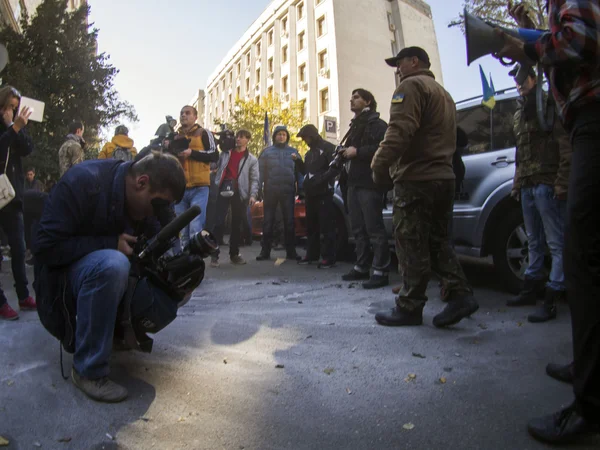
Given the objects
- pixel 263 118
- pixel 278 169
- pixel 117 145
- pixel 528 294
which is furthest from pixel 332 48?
pixel 528 294

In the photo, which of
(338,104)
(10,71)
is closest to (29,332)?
(10,71)

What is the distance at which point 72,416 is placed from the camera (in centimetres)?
204

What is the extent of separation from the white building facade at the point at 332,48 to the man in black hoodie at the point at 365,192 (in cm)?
2608

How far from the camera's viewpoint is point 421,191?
328 cm

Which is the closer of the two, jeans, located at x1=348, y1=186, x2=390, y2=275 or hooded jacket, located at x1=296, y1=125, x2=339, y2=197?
jeans, located at x1=348, y1=186, x2=390, y2=275

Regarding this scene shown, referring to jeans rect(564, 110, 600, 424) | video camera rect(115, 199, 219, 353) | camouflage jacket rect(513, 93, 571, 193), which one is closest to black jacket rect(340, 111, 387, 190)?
camouflage jacket rect(513, 93, 571, 193)

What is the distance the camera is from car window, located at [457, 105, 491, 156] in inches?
186

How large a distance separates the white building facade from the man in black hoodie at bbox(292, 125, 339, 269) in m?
24.8

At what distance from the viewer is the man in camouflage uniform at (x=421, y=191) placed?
3.26 meters

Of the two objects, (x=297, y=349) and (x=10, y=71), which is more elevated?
(x=10, y=71)

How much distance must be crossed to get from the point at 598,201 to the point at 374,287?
10.6ft

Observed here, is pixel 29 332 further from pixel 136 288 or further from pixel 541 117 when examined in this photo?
pixel 541 117

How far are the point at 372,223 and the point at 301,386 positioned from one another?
9.29ft

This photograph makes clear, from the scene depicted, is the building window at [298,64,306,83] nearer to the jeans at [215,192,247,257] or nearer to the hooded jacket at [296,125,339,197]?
the jeans at [215,192,247,257]
